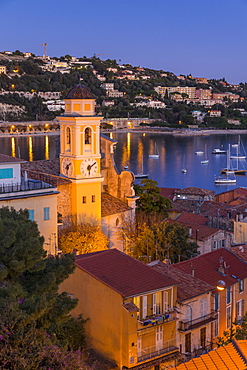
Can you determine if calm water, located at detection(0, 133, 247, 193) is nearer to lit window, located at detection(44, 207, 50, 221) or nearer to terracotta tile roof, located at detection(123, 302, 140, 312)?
lit window, located at detection(44, 207, 50, 221)

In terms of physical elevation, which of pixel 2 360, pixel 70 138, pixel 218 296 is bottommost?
pixel 218 296

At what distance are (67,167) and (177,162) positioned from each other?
54871mm

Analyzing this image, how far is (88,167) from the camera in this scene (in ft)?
55.1

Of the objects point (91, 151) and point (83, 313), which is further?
point (91, 151)

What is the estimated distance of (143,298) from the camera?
9766 mm

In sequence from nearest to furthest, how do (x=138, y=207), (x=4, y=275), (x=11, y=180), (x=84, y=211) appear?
(x=4, y=275) → (x=11, y=180) → (x=84, y=211) → (x=138, y=207)

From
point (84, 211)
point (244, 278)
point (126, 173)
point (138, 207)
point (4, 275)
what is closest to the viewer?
point (4, 275)

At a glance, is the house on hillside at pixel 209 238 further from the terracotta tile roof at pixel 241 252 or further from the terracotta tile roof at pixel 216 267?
the terracotta tile roof at pixel 216 267

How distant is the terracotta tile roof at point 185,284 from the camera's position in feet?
35.2

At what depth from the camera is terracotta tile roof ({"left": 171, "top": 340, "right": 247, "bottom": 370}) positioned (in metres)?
5.41

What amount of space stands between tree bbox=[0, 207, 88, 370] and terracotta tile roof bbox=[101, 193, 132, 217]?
7.56 metres


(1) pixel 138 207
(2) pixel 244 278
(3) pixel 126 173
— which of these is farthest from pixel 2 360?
(1) pixel 138 207

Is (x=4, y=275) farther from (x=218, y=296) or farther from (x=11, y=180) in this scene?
(x=11, y=180)

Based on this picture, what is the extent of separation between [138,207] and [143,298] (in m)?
10.7
